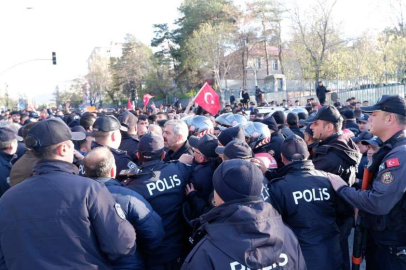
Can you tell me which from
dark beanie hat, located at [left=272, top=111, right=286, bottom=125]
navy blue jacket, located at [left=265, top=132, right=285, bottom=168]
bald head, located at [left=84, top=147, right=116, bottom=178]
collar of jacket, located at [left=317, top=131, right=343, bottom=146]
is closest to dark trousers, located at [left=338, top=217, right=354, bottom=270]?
collar of jacket, located at [left=317, top=131, right=343, bottom=146]

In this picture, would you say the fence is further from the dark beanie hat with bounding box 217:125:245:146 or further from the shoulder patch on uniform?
the shoulder patch on uniform

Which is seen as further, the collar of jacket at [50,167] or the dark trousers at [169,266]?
the dark trousers at [169,266]

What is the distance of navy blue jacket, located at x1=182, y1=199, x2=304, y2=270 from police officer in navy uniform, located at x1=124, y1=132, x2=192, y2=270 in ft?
4.92

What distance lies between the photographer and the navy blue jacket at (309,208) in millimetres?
3148

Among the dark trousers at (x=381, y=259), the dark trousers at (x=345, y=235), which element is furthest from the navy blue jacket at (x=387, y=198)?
the dark trousers at (x=345, y=235)

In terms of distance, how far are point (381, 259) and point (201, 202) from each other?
5.73 feet

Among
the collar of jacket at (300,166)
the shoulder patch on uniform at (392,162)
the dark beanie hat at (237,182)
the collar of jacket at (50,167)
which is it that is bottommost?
the collar of jacket at (300,166)

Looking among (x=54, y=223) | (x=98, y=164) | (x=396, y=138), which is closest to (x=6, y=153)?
(x=98, y=164)

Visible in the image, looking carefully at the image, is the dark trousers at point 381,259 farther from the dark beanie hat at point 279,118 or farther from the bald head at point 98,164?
the dark beanie hat at point 279,118

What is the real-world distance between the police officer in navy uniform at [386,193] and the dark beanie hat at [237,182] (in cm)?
138

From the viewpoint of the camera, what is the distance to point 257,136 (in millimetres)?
5473

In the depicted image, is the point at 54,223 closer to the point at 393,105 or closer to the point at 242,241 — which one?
the point at 242,241

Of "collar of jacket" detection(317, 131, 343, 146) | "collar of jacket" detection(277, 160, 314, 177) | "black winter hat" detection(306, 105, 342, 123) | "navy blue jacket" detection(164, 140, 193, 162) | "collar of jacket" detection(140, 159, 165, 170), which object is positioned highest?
"black winter hat" detection(306, 105, 342, 123)

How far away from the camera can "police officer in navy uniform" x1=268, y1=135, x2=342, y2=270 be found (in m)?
3.15
